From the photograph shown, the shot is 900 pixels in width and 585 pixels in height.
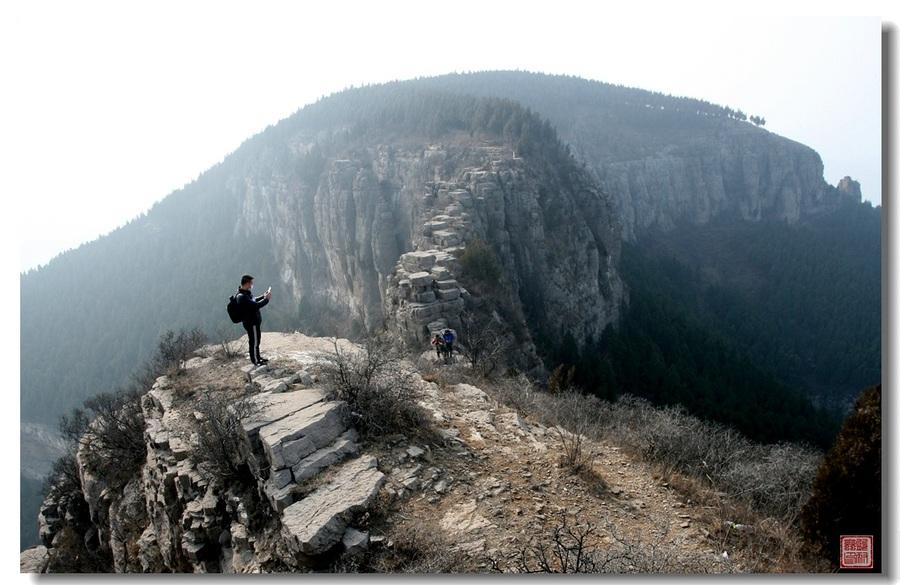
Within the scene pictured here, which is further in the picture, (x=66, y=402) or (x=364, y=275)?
(x=364, y=275)

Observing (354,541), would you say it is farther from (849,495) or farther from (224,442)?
(849,495)

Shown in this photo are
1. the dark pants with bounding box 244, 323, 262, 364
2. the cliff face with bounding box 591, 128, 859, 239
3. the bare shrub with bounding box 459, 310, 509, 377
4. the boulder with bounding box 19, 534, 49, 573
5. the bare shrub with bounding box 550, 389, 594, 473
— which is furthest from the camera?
the cliff face with bounding box 591, 128, 859, 239

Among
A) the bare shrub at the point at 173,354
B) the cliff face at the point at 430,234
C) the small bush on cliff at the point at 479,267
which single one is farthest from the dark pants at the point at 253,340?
the small bush on cliff at the point at 479,267

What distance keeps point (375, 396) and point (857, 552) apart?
599cm

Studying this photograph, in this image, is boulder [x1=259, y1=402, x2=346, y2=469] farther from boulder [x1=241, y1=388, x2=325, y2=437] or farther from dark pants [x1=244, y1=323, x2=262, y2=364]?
dark pants [x1=244, y1=323, x2=262, y2=364]

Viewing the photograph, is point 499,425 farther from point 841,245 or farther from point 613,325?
point 841,245

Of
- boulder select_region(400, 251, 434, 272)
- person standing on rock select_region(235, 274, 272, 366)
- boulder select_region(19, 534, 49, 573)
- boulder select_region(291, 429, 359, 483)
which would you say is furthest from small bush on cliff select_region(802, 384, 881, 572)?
boulder select_region(400, 251, 434, 272)

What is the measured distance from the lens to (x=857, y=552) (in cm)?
587

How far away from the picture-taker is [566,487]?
21.2 ft

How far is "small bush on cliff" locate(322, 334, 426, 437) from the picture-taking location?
7195 mm

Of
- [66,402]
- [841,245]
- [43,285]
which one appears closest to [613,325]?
[66,402]

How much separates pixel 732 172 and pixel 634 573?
117408 mm

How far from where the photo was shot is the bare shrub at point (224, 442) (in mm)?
7129

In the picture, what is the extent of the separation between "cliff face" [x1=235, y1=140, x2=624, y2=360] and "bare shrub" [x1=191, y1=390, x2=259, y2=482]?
10.1 meters
